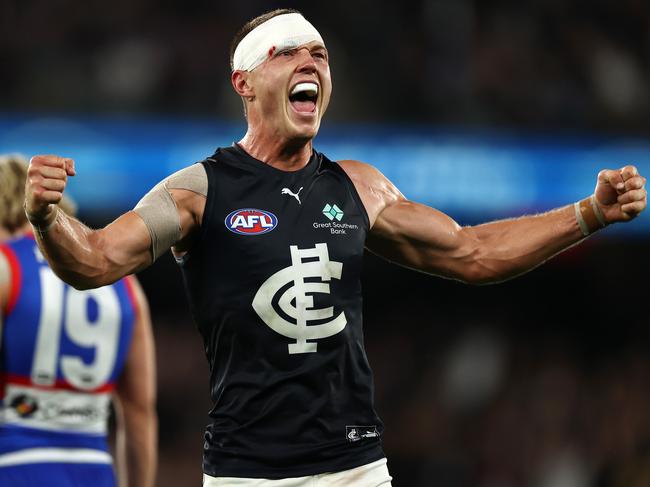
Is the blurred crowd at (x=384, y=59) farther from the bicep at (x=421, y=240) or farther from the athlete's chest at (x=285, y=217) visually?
the athlete's chest at (x=285, y=217)

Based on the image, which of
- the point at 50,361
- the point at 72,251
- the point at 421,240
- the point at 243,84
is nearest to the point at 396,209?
the point at 421,240

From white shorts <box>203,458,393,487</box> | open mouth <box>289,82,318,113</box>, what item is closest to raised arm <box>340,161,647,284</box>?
open mouth <box>289,82,318,113</box>

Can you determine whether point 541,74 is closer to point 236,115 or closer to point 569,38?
point 569,38

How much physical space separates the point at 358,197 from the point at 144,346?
51.6 inches

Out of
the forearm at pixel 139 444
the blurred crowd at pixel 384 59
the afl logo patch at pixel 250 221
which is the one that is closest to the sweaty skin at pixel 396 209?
the afl logo patch at pixel 250 221

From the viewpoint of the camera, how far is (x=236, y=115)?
10.7 m

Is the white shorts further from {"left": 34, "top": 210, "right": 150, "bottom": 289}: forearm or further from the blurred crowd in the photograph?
the blurred crowd

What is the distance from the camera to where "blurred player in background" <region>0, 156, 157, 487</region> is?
4.62 meters

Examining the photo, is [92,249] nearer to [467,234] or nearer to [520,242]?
[467,234]

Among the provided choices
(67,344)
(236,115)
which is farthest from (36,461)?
(236,115)

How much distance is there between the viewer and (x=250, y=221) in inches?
155

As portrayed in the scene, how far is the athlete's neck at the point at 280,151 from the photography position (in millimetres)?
4172

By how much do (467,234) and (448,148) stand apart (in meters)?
6.25

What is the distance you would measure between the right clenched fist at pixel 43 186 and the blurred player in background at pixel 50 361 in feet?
4.25
